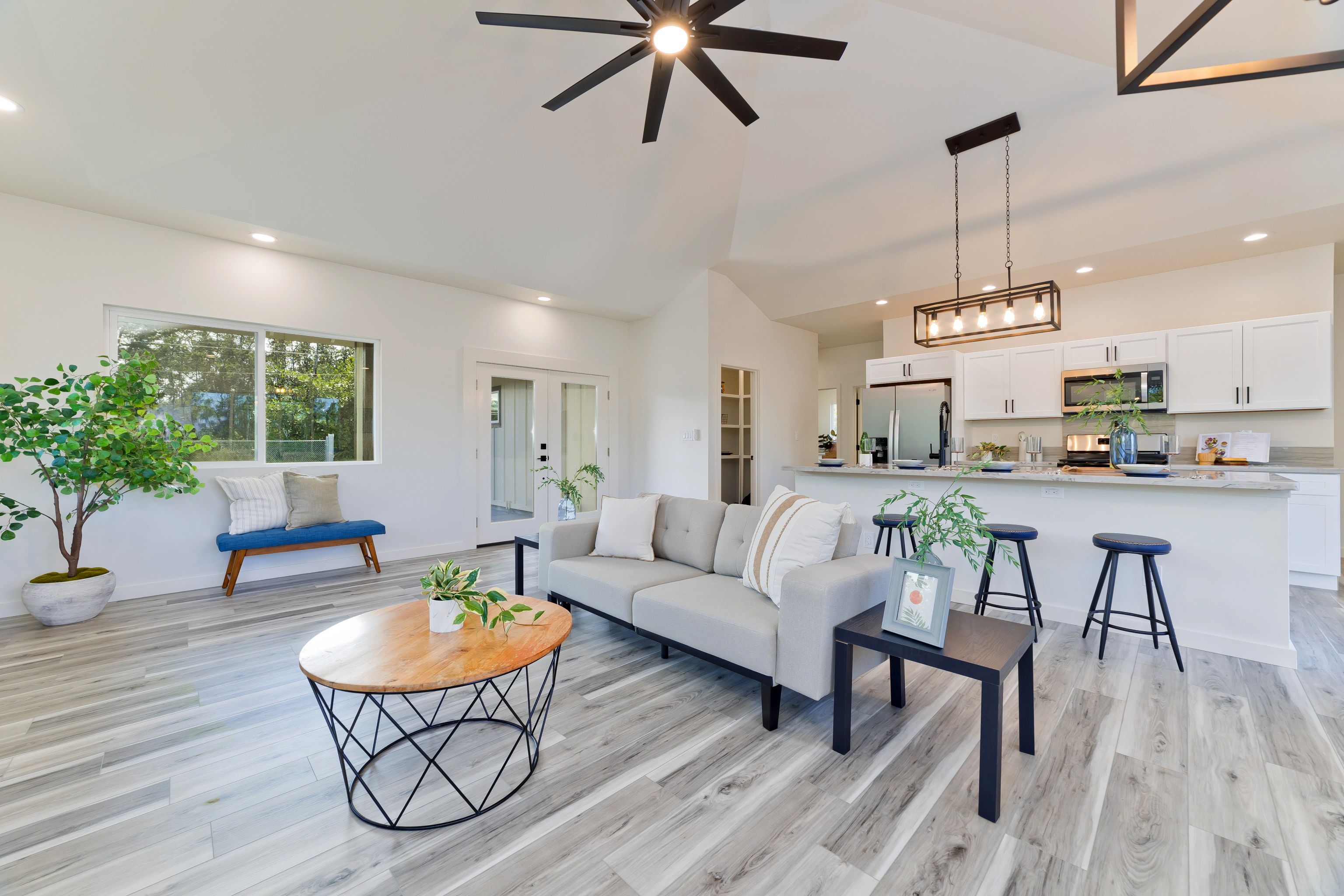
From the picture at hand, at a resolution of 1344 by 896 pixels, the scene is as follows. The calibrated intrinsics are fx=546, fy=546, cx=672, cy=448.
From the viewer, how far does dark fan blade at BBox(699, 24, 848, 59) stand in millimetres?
2369

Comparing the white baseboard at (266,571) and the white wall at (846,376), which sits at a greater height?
the white wall at (846,376)

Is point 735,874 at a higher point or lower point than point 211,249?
lower

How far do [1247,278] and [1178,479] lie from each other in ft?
9.95

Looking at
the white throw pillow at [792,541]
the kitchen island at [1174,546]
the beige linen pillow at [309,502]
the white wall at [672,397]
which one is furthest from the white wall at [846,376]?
the beige linen pillow at [309,502]

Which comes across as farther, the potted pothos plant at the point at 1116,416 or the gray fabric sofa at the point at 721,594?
the potted pothos plant at the point at 1116,416

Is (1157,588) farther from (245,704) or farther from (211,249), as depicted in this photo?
→ (211,249)

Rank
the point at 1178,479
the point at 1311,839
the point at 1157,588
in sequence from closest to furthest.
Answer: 1. the point at 1311,839
2. the point at 1157,588
3. the point at 1178,479

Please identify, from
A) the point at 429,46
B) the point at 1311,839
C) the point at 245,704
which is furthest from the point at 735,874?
the point at 429,46

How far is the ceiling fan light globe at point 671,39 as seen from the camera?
2.35 metres

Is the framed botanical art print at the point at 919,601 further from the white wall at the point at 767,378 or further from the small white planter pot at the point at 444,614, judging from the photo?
the white wall at the point at 767,378

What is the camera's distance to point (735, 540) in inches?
115

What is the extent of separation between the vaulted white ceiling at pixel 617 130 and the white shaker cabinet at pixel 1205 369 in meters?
0.97

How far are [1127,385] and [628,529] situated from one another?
4734mm

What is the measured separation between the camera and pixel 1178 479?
2.96 metres
